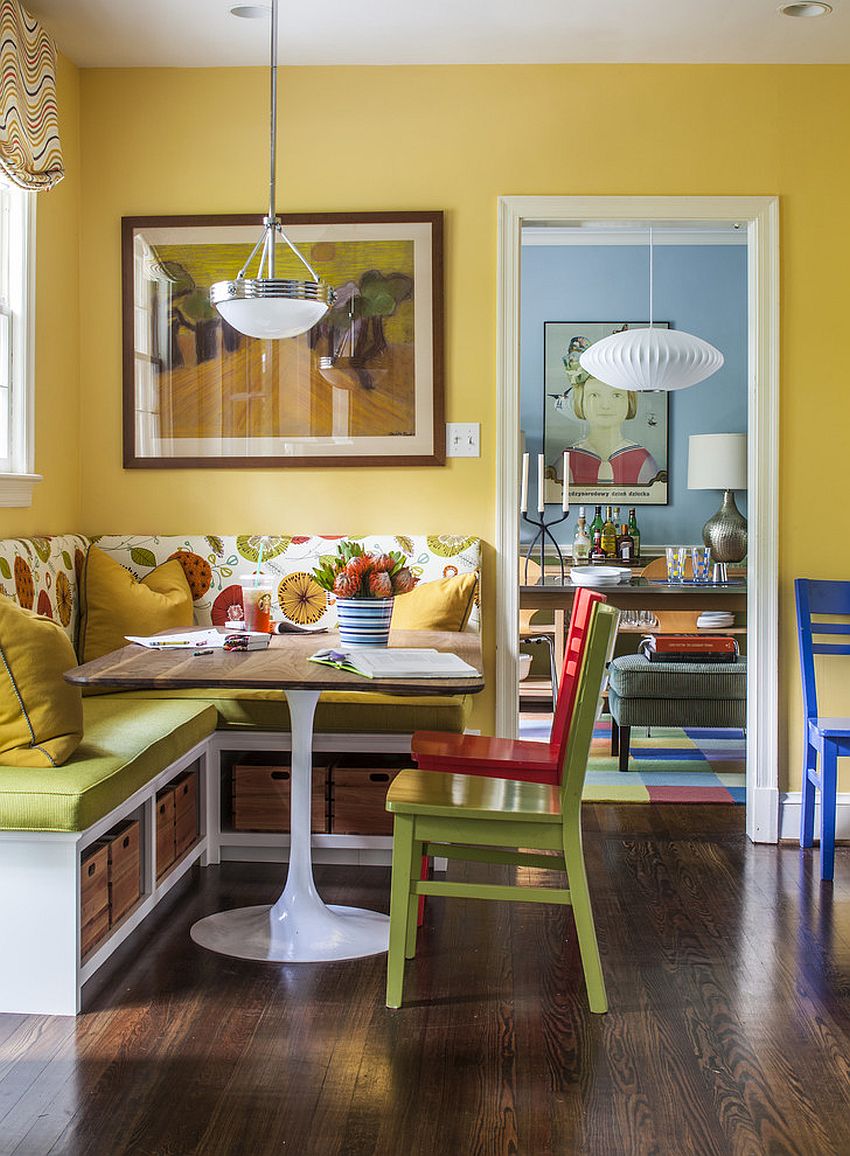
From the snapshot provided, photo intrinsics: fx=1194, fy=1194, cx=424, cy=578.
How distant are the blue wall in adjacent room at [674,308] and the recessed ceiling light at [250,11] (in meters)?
3.18

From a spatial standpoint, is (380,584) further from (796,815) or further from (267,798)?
(796,815)

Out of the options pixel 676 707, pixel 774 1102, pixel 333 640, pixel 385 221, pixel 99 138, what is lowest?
pixel 774 1102

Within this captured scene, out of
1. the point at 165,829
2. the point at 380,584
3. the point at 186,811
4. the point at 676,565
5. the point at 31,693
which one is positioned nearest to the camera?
the point at 31,693

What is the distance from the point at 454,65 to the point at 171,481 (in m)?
1.71

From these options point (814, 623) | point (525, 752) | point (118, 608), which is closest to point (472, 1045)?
point (525, 752)

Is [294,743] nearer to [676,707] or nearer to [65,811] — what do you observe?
[65,811]

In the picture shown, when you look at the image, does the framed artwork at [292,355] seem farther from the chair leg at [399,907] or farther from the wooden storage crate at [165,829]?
the chair leg at [399,907]

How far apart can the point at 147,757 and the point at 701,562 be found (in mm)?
3983

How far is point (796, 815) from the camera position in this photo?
159 inches

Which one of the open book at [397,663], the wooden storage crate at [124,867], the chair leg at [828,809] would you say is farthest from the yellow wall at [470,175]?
the wooden storage crate at [124,867]

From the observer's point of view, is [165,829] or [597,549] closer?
[165,829]

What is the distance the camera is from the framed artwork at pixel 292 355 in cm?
407

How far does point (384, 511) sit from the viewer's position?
4.13 metres

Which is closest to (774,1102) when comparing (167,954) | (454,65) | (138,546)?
(167,954)
